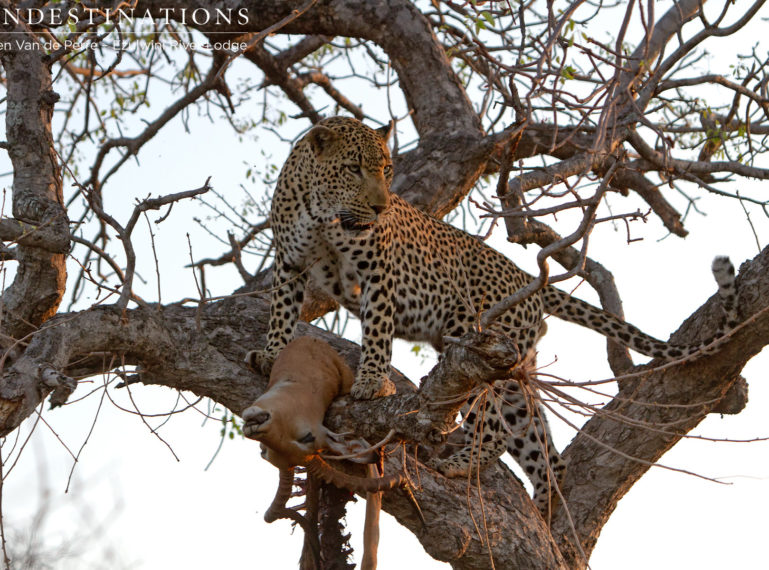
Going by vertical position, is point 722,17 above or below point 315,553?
above

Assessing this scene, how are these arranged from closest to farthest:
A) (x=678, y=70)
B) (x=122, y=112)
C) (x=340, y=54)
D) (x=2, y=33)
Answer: (x=2, y=33), (x=678, y=70), (x=122, y=112), (x=340, y=54)

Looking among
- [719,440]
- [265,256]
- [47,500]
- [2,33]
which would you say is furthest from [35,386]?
[265,256]

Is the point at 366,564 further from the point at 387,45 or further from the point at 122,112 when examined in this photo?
the point at 122,112

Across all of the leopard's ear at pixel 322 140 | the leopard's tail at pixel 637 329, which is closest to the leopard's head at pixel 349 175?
the leopard's ear at pixel 322 140

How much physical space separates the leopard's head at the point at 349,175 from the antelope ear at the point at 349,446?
69.6 inches

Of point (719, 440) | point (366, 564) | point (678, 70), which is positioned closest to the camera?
point (719, 440)

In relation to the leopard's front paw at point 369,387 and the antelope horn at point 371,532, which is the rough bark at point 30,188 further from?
the antelope horn at point 371,532

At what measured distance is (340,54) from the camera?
1148 centimetres

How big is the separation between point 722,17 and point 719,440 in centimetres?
334

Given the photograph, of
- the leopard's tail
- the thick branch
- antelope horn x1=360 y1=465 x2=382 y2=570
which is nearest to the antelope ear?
antelope horn x1=360 y1=465 x2=382 y2=570

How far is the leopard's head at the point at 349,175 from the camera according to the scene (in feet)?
21.8

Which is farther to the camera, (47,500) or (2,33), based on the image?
(2,33)

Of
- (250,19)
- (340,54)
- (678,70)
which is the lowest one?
(678,70)

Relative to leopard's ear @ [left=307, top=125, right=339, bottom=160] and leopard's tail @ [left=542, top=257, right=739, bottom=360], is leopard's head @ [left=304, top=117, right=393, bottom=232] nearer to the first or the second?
leopard's ear @ [left=307, top=125, right=339, bottom=160]
